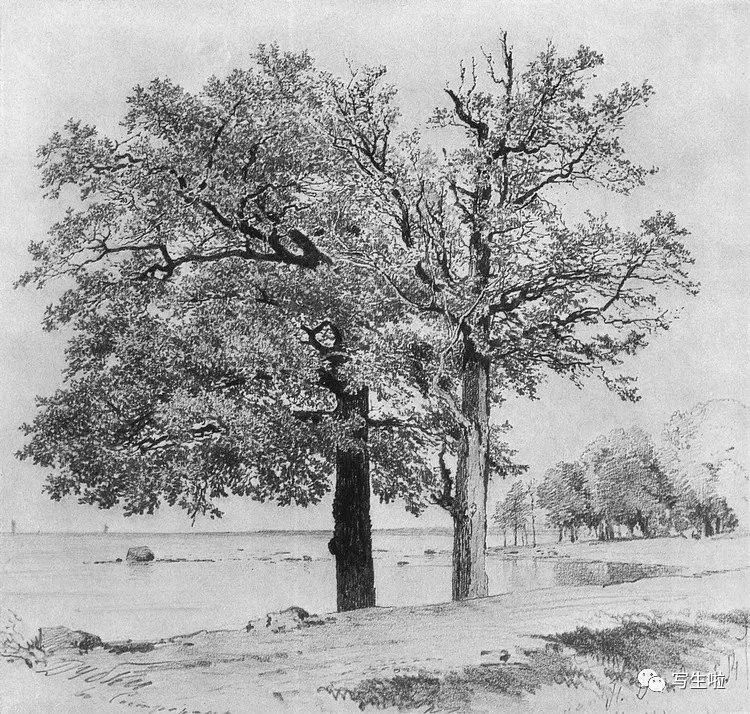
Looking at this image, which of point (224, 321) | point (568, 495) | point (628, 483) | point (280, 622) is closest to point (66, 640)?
point (280, 622)

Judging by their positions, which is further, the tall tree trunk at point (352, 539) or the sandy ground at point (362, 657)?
the tall tree trunk at point (352, 539)

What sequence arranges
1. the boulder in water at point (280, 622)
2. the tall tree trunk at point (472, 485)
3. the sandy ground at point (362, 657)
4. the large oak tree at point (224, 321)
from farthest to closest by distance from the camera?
1. the tall tree trunk at point (472, 485)
2. the large oak tree at point (224, 321)
3. the boulder in water at point (280, 622)
4. the sandy ground at point (362, 657)

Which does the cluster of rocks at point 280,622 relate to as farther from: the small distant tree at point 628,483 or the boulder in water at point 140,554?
the small distant tree at point 628,483

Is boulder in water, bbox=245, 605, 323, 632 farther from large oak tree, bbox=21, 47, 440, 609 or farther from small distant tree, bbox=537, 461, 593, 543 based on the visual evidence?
small distant tree, bbox=537, 461, 593, 543

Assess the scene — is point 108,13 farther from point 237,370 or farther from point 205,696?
point 205,696

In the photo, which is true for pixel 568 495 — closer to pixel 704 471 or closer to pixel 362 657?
pixel 704 471

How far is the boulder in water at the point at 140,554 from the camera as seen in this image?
6.34 m

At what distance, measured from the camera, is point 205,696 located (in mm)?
6047

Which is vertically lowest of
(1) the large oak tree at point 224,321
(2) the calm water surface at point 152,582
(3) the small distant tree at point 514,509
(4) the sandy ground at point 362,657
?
(4) the sandy ground at point 362,657

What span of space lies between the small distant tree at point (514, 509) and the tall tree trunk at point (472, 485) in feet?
0.43

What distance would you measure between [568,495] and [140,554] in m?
3.29

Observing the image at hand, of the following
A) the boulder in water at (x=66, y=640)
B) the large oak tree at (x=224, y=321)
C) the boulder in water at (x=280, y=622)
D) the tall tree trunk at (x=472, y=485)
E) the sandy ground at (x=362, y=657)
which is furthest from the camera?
the tall tree trunk at (x=472, y=485)

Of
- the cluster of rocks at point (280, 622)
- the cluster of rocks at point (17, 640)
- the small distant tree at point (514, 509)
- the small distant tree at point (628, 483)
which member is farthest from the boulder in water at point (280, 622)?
the small distant tree at point (628, 483)

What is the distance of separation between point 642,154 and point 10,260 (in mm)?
5133
